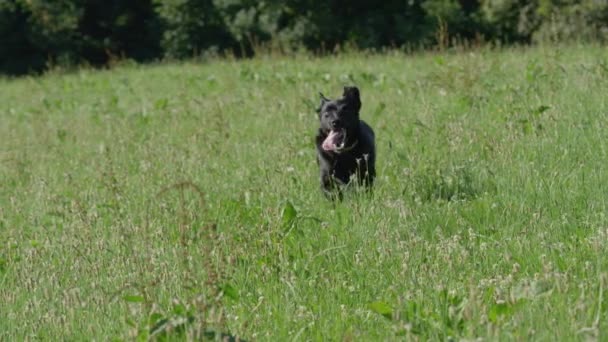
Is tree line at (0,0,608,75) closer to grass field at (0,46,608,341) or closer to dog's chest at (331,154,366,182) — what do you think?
grass field at (0,46,608,341)

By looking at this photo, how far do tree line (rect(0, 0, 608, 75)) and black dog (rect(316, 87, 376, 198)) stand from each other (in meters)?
21.9

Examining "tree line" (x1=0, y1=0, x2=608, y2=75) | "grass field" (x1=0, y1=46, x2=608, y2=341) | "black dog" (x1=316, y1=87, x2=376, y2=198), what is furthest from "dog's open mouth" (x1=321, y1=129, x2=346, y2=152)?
"tree line" (x1=0, y1=0, x2=608, y2=75)

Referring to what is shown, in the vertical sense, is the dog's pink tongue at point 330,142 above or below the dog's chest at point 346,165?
above

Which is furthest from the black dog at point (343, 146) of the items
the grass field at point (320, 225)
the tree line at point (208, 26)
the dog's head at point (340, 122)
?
the tree line at point (208, 26)

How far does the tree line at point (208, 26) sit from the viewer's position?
2872 centimetres

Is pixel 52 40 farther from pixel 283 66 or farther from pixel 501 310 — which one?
pixel 501 310

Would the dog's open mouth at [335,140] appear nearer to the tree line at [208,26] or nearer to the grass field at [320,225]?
the grass field at [320,225]

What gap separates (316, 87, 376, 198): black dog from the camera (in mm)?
6176

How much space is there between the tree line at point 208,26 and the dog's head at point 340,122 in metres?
21.8

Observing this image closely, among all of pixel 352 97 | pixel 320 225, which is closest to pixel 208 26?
pixel 352 97

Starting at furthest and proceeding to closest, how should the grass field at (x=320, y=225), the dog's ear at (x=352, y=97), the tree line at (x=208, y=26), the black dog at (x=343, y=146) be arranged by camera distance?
1. the tree line at (x=208, y=26)
2. the dog's ear at (x=352, y=97)
3. the black dog at (x=343, y=146)
4. the grass field at (x=320, y=225)

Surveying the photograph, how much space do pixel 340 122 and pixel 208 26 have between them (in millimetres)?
25618

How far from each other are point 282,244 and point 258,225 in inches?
23.7

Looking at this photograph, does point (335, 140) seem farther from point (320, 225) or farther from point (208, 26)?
point (208, 26)
